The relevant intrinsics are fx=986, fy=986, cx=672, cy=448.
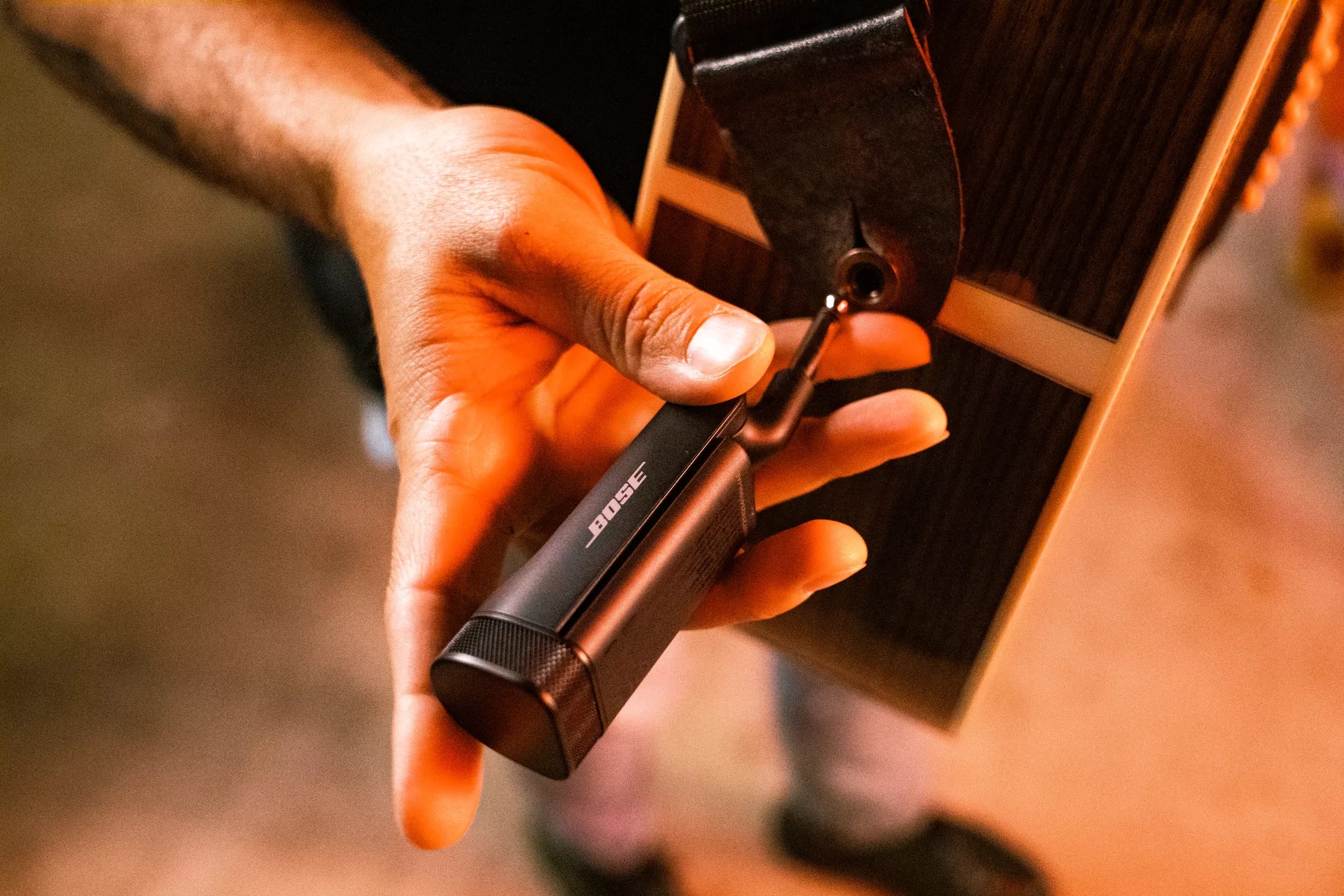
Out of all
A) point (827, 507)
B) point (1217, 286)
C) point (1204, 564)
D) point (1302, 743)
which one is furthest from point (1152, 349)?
point (827, 507)

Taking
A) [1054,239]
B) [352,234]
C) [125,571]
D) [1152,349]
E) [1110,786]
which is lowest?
[125,571]

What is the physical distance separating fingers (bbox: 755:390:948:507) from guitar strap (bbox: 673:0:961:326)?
63 millimetres

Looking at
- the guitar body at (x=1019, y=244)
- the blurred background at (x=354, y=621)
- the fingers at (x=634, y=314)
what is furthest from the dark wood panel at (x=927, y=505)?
the blurred background at (x=354, y=621)

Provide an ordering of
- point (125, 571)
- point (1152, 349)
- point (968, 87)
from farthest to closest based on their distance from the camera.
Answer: point (1152, 349) → point (125, 571) → point (968, 87)

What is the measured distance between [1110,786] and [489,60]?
85cm

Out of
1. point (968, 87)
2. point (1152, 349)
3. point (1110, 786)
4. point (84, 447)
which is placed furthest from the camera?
point (1152, 349)

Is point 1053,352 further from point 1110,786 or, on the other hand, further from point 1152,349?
point 1152,349

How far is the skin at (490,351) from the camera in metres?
0.42

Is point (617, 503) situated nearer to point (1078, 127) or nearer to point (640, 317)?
point (640, 317)

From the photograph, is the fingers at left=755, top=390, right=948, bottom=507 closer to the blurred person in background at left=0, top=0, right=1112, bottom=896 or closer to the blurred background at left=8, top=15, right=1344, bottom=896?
the blurred person in background at left=0, top=0, right=1112, bottom=896

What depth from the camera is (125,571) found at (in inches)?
41.6

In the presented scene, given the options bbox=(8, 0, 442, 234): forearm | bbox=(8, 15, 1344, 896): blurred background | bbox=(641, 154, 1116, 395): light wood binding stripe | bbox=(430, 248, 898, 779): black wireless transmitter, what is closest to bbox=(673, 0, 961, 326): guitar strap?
bbox=(641, 154, 1116, 395): light wood binding stripe

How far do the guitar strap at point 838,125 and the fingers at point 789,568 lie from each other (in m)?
0.16

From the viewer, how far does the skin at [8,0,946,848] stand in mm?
424
